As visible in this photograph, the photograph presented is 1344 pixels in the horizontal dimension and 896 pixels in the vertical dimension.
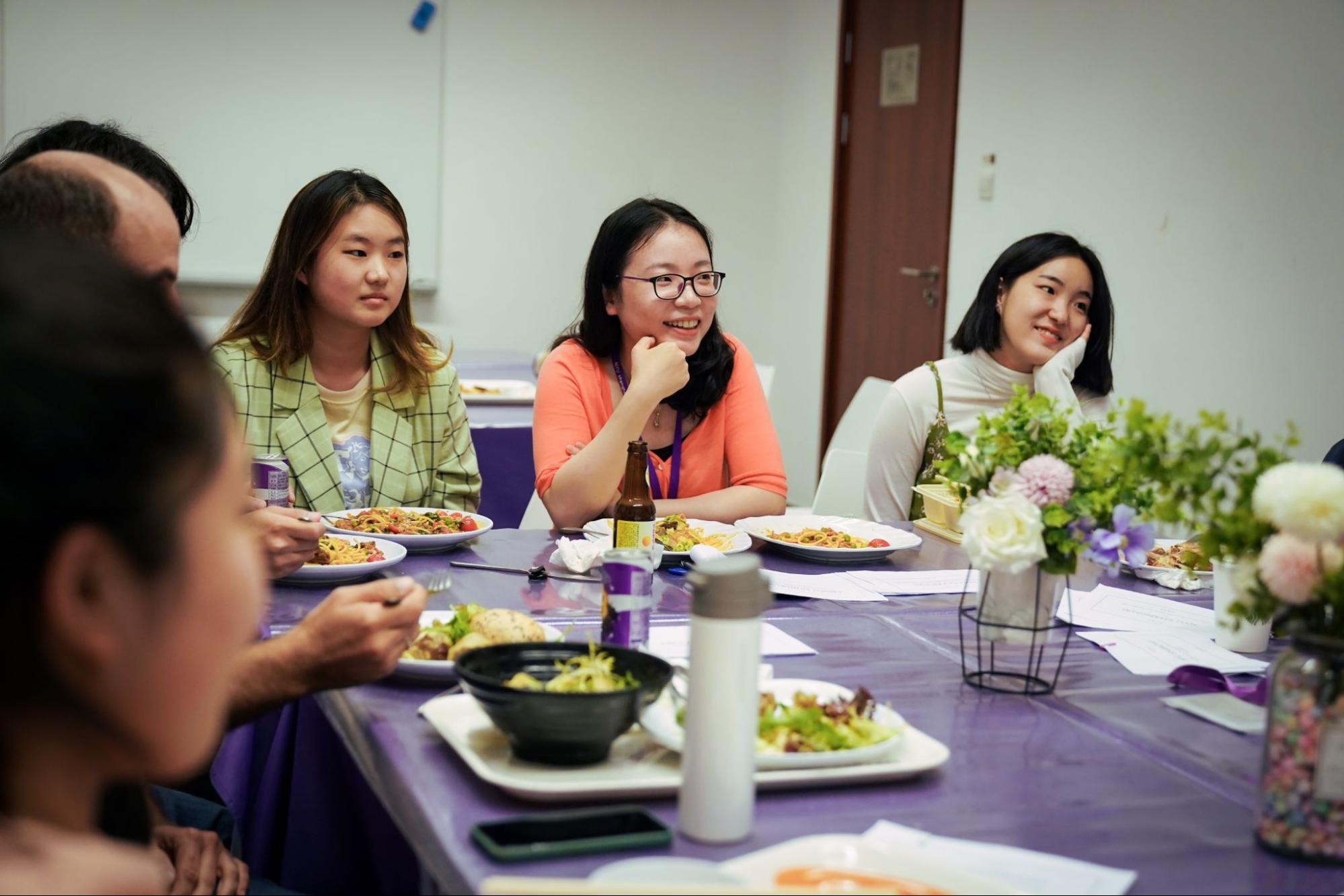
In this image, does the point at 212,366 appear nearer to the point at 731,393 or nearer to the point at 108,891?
the point at 108,891

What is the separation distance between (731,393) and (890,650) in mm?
1262

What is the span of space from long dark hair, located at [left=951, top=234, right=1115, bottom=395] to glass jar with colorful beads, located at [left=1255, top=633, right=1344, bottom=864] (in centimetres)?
209

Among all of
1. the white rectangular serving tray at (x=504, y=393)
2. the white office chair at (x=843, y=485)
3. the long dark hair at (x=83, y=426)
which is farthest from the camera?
the white rectangular serving tray at (x=504, y=393)

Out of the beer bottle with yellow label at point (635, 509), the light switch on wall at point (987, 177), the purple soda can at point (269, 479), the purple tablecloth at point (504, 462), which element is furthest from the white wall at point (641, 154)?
the purple soda can at point (269, 479)

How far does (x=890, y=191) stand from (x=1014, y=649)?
459 cm

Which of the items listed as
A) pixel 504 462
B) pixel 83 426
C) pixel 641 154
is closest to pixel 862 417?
pixel 504 462

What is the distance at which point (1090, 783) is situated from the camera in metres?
1.25

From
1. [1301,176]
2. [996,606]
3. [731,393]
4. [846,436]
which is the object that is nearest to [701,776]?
[996,606]

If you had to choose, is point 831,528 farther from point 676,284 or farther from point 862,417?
point 862,417

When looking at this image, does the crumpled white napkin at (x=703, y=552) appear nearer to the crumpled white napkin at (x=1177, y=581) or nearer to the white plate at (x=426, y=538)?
the white plate at (x=426, y=538)

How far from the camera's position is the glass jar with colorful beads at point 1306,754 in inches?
41.7

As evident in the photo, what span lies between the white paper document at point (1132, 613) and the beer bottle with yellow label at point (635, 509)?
0.60 m

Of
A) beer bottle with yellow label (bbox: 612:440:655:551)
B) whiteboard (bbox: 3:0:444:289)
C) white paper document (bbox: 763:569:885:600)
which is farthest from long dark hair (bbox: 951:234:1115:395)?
whiteboard (bbox: 3:0:444:289)

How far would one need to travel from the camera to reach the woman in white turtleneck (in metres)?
3.04
